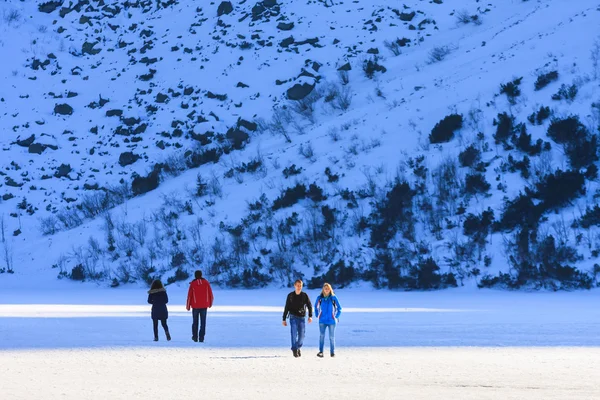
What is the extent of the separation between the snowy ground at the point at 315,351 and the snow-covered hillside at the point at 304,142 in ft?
25.0

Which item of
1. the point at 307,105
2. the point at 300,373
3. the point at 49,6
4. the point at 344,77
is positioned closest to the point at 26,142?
the point at 307,105

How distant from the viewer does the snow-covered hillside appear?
3053 centimetres

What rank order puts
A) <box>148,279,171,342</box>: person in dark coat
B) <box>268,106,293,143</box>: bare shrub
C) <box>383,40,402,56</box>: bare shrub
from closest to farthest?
<box>148,279,171,342</box>: person in dark coat → <box>268,106,293,143</box>: bare shrub → <box>383,40,402,56</box>: bare shrub

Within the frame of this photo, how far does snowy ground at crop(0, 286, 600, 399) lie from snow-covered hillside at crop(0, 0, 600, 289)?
7.63 metres

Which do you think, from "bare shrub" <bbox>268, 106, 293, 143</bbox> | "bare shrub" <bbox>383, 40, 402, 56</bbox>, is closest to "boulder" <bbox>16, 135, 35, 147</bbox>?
"bare shrub" <bbox>268, 106, 293, 143</bbox>

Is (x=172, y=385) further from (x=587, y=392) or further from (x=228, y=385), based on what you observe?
(x=587, y=392)

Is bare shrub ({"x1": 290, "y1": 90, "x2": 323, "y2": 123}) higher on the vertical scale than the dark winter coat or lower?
higher

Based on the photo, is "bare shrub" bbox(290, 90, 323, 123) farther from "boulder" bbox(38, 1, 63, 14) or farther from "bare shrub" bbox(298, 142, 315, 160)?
"boulder" bbox(38, 1, 63, 14)

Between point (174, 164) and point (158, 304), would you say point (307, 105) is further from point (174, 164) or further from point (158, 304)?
point (158, 304)

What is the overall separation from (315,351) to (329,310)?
1450 millimetres

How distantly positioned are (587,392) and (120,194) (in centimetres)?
3838

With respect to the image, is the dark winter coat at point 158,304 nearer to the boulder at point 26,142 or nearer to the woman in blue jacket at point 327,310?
the woman in blue jacket at point 327,310

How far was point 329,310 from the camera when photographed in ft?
40.6

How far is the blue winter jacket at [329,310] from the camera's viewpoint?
40.5ft
